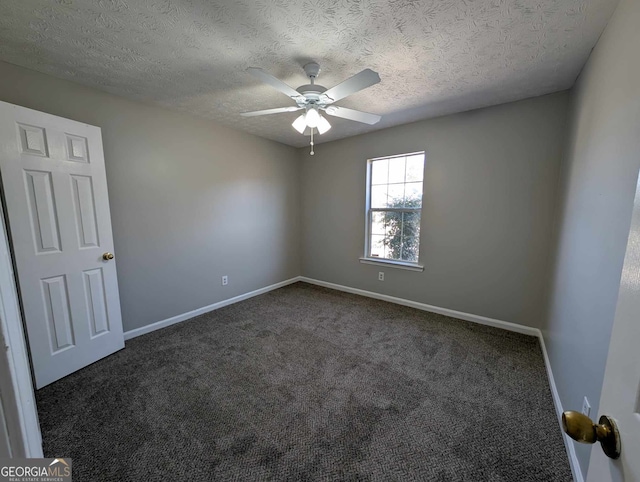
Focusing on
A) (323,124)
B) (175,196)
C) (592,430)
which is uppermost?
(323,124)

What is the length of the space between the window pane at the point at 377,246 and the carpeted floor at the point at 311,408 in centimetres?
123

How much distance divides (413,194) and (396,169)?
42 centimetres

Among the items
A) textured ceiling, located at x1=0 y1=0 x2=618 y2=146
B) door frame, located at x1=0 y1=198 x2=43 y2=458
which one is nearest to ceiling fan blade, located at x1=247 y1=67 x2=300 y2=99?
textured ceiling, located at x1=0 y1=0 x2=618 y2=146

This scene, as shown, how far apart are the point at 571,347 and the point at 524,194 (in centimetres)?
156

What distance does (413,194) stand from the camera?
3250mm

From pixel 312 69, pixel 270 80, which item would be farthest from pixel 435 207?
pixel 270 80

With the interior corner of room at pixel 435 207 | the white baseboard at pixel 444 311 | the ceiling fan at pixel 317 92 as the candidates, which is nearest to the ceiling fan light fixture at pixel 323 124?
the ceiling fan at pixel 317 92

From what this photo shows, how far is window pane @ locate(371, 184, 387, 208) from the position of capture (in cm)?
351

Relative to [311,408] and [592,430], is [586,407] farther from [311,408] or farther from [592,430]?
[311,408]

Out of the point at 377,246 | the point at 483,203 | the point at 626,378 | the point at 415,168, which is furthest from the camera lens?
the point at 377,246

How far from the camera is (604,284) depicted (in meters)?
1.17

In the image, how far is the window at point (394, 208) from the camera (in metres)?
3.24

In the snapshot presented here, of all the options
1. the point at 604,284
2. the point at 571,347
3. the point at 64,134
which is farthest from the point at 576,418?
the point at 64,134

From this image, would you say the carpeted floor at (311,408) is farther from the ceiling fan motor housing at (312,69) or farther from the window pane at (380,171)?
the ceiling fan motor housing at (312,69)
